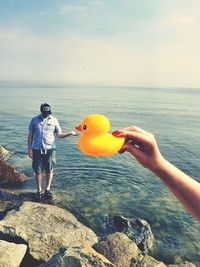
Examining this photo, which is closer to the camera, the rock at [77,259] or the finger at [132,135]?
the finger at [132,135]

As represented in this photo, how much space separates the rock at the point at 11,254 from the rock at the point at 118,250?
1765 mm

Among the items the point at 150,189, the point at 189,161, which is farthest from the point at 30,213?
the point at 189,161

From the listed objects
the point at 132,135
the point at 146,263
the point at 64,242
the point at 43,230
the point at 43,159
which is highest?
the point at 132,135

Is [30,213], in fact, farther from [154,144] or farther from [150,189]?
[154,144]

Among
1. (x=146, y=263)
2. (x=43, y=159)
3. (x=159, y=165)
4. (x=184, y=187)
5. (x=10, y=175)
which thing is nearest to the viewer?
(x=184, y=187)

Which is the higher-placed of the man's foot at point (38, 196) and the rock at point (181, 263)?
the man's foot at point (38, 196)

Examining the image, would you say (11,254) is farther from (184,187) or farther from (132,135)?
(184,187)

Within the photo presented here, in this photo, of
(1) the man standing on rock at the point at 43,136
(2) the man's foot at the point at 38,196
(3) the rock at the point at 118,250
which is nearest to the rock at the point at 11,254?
(3) the rock at the point at 118,250

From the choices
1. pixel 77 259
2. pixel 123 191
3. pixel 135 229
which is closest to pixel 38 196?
pixel 123 191

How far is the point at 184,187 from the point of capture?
65.2 inches

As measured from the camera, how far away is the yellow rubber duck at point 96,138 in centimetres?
209

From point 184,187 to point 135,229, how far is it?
326 inches

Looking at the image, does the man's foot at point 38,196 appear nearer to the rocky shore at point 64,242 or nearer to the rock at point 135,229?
the rocky shore at point 64,242

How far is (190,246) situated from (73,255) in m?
4.42
